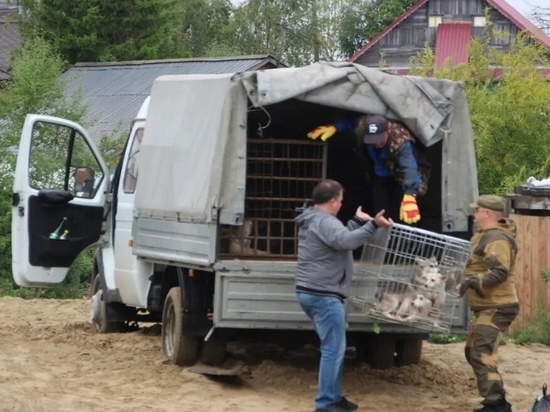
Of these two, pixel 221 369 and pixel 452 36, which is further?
pixel 452 36

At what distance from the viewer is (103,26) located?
43.5 metres

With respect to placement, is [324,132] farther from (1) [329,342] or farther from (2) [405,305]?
(1) [329,342]

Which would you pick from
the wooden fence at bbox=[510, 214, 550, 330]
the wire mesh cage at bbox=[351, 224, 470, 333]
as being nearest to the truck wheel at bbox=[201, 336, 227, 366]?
the wire mesh cage at bbox=[351, 224, 470, 333]

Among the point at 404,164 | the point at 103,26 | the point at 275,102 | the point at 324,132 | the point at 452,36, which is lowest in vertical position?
the point at 404,164

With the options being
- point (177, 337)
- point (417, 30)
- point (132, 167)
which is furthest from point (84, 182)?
point (417, 30)

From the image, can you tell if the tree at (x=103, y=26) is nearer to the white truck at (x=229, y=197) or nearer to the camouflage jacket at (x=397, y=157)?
the white truck at (x=229, y=197)

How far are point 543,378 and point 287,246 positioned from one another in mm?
2591

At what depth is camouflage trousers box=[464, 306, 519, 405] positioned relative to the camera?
9672 mm

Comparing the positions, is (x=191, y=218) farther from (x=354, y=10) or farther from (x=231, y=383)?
(x=354, y=10)

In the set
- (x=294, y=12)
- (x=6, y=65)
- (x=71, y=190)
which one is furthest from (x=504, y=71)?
(x=294, y=12)

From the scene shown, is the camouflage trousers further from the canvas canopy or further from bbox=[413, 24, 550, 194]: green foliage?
bbox=[413, 24, 550, 194]: green foliage

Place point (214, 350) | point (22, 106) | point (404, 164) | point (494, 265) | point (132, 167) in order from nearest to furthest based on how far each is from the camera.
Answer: point (494, 265)
point (404, 164)
point (214, 350)
point (132, 167)
point (22, 106)

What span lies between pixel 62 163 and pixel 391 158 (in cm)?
1005

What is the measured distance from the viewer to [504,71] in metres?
21.1
